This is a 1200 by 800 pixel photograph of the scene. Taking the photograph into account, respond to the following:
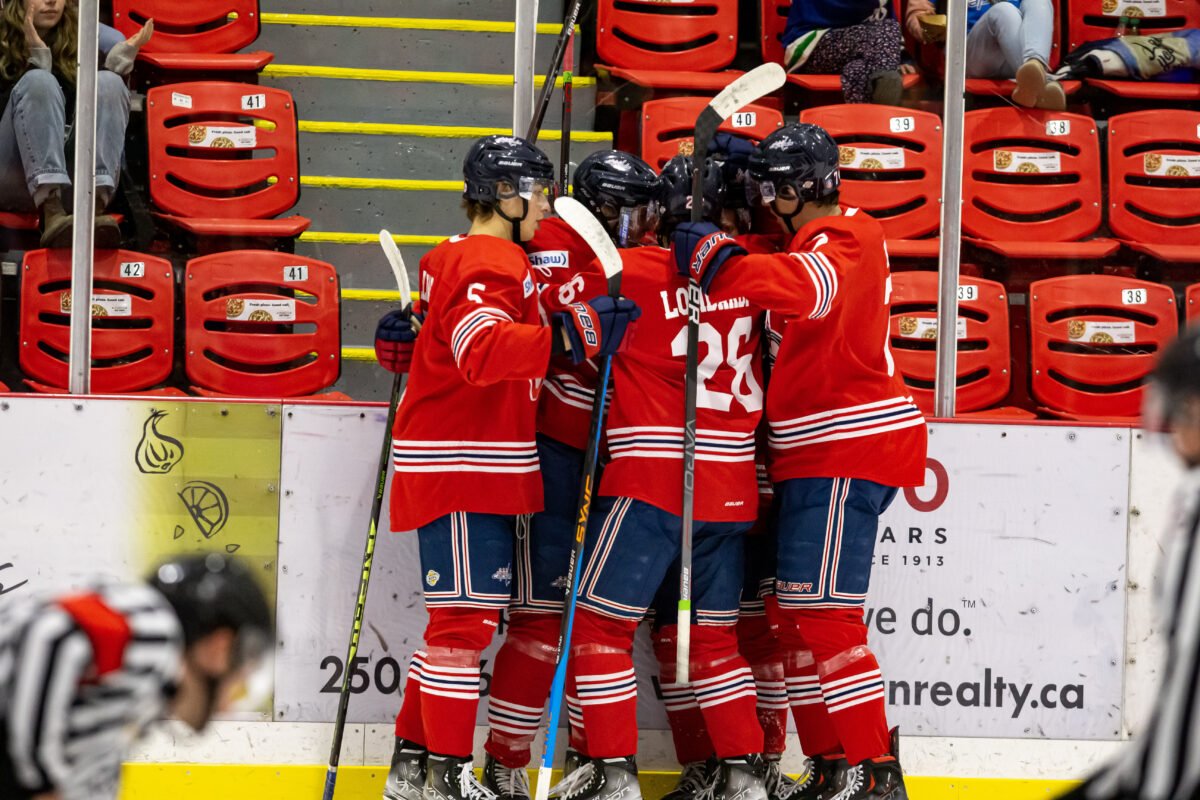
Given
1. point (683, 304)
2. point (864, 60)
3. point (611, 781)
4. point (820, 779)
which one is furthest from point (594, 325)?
point (864, 60)

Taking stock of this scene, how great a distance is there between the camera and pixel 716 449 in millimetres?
3105

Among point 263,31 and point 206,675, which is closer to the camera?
point 206,675

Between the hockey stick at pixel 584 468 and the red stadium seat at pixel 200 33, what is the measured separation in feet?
4.82

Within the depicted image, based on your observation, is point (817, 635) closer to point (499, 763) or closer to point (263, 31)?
point (499, 763)

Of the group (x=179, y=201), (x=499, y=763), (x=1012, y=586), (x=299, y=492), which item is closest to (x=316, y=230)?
(x=179, y=201)

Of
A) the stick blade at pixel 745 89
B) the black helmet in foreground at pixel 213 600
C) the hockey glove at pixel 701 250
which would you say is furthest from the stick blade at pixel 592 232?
the black helmet in foreground at pixel 213 600

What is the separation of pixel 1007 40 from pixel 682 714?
225 centimetres

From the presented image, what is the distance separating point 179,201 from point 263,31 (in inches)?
27.1

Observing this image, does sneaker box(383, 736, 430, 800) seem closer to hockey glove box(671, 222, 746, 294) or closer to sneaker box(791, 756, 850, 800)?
sneaker box(791, 756, 850, 800)

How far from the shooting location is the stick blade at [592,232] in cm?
283

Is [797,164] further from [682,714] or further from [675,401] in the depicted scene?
[682,714]

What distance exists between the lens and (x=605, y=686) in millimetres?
3006

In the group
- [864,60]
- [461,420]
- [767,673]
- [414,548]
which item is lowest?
[767,673]

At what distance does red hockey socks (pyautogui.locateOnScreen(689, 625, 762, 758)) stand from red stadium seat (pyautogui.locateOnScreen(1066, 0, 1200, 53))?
2.80 m
